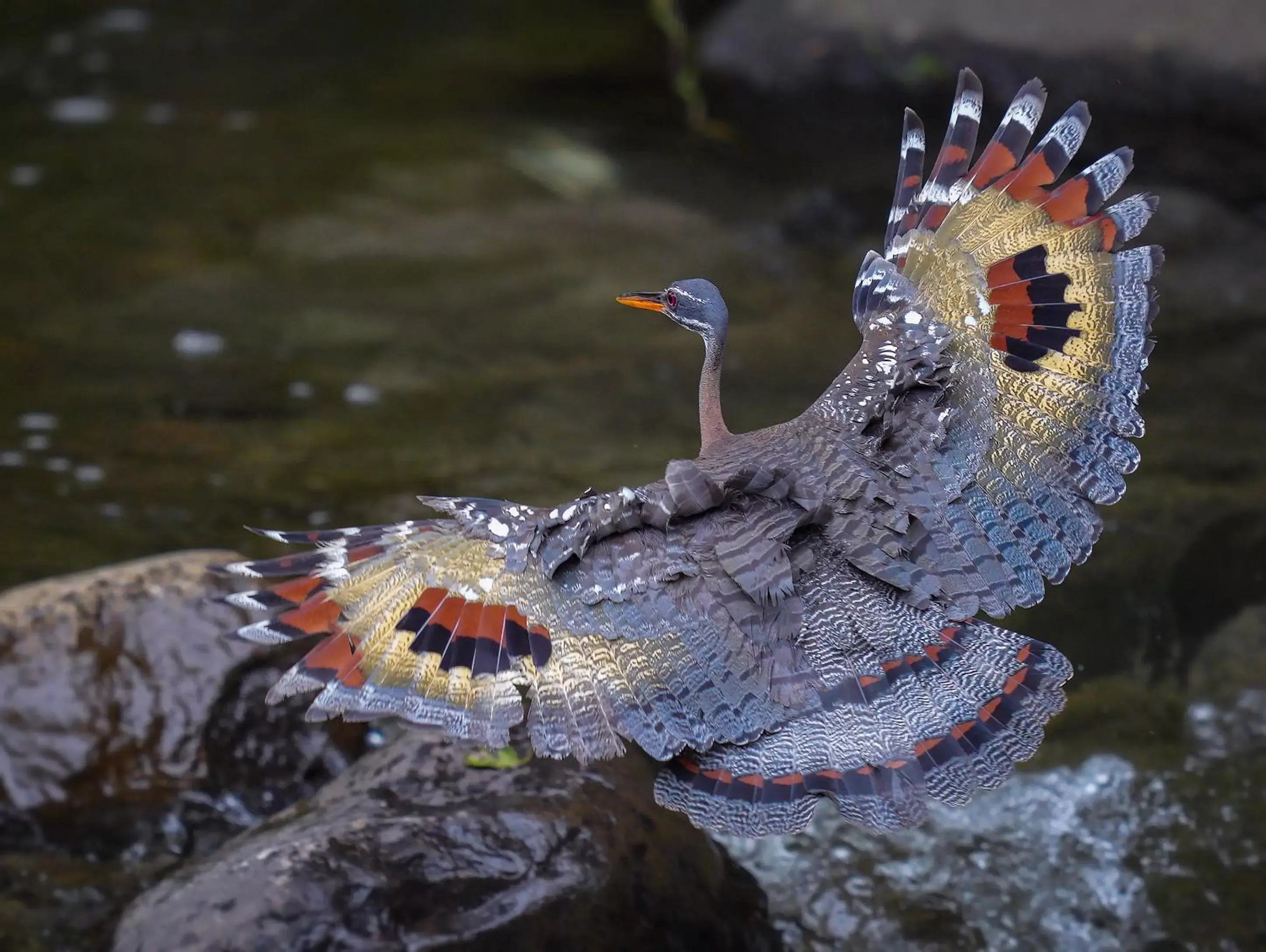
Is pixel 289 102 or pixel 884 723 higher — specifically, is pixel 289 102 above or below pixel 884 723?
below

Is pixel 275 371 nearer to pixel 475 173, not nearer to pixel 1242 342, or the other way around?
pixel 475 173

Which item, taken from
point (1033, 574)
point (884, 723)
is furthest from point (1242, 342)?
point (884, 723)

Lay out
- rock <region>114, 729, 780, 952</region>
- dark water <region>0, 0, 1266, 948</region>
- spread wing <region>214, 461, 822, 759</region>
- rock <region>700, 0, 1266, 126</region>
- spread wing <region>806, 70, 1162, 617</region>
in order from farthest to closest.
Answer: rock <region>700, 0, 1266, 126</region> → dark water <region>0, 0, 1266, 948</region> → spread wing <region>806, 70, 1162, 617</region> → rock <region>114, 729, 780, 952</region> → spread wing <region>214, 461, 822, 759</region>

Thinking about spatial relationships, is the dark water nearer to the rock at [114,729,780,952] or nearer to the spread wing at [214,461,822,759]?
the rock at [114,729,780,952]

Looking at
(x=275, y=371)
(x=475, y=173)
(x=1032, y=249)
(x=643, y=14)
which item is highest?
(x=1032, y=249)

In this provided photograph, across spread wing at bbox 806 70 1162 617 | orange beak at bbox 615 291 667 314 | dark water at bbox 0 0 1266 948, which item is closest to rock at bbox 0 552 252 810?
dark water at bbox 0 0 1266 948

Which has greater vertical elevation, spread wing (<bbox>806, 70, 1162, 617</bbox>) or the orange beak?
spread wing (<bbox>806, 70, 1162, 617</bbox>)

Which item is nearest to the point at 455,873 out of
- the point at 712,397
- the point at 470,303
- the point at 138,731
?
the point at 138,731
